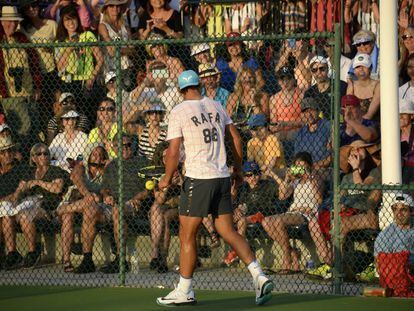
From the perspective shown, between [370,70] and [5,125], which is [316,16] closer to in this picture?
[370,70]

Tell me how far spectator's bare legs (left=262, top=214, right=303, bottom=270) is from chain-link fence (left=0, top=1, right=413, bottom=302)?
0.01 metres

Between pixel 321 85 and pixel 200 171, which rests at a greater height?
pixel 321 85

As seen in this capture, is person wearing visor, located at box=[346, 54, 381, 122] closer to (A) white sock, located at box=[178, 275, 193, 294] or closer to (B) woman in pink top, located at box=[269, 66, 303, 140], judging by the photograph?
(B) woman in pink top, located at box=[269, 66, 303, 140]

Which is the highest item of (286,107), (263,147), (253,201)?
(286,107)

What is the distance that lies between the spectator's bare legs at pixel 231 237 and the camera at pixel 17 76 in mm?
5923

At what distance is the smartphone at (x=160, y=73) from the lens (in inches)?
602

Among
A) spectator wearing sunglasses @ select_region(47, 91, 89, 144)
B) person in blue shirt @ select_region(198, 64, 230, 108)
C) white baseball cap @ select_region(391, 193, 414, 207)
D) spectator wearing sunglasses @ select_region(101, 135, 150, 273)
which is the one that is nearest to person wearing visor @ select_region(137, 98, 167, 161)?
spectator wearing sunglasses @ select_region(101, 135, 150, 273)

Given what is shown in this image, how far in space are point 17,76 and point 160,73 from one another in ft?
7.22

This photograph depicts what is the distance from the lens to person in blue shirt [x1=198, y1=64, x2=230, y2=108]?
14867mm

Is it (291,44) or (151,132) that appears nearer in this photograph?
(151,132)

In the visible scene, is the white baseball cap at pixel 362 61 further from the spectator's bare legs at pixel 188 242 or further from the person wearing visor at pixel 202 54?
the spectator's bare legs at pixel 188 242

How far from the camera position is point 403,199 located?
12359 millimetres

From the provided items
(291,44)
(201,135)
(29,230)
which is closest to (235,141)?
(201,135)

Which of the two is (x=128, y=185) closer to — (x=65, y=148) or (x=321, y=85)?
(x=65, y=148)
